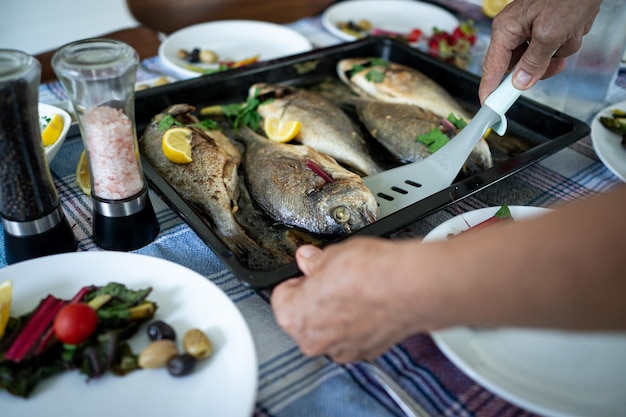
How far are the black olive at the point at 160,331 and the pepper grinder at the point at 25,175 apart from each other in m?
0.36

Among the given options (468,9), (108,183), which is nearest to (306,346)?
(108,183)

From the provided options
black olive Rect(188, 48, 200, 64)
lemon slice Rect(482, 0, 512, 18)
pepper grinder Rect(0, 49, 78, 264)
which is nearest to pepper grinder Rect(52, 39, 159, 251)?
pepper grinder Rect(0, 49, 78, 264)

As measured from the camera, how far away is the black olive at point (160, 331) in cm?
91

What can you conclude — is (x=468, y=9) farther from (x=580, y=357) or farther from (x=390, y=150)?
(x=580, y=357)

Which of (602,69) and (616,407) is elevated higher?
(602,69)

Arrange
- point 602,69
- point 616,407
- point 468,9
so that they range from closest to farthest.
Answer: point 616,407
point 602,69
point 468,9

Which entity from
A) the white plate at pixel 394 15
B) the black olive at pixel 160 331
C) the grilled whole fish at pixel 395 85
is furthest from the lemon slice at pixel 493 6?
the black olive at pixel 160 331

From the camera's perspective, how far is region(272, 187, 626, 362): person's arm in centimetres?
63

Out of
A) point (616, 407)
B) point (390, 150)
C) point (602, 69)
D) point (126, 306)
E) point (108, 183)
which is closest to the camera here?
point (616, 407)

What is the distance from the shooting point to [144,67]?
2117 mm

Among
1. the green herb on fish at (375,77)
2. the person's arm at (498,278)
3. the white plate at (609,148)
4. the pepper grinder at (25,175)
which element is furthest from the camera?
the green herb on fish at (375,77)

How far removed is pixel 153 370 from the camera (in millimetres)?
875

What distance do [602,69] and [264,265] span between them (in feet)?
4.43

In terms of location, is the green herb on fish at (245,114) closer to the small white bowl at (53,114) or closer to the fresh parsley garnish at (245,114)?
the fresh parsley garnish at (245,114)
